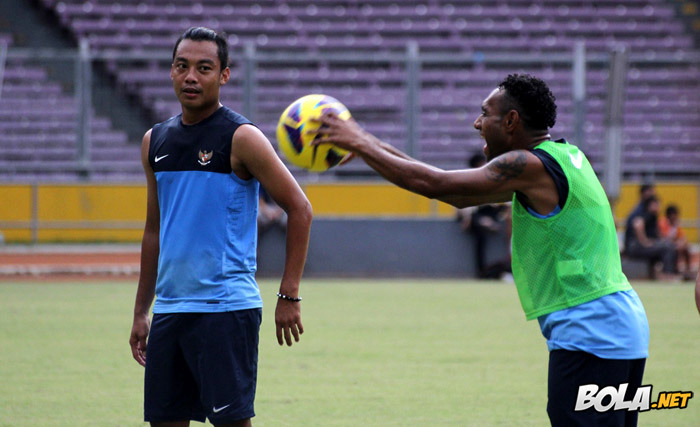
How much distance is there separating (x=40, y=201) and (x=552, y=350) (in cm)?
1757

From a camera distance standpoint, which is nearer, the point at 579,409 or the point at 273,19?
the point at 579,409

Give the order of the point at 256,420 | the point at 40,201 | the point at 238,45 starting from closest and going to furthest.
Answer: the point at 256,420, the point at 40,201, the point at 238,45

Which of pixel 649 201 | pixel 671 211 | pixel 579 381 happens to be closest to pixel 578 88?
pixel 649 201

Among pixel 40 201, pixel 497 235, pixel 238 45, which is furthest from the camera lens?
pixel 238 45

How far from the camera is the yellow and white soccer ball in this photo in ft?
13.4

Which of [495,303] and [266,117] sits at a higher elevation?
[266,117]

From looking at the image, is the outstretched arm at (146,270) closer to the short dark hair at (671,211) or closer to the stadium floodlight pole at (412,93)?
the stadium floodlight pole at (412,93)

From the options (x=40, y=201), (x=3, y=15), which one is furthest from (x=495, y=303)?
(x=3, y=15)

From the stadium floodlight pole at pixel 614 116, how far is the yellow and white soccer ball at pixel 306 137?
11.6 m

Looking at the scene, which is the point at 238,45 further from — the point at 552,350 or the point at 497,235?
the point at 552,350

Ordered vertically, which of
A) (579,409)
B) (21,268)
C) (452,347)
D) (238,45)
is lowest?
(21,268)

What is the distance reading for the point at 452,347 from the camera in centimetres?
937

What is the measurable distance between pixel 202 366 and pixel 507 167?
1.53 metres

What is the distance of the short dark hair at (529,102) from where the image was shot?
13.2ft
